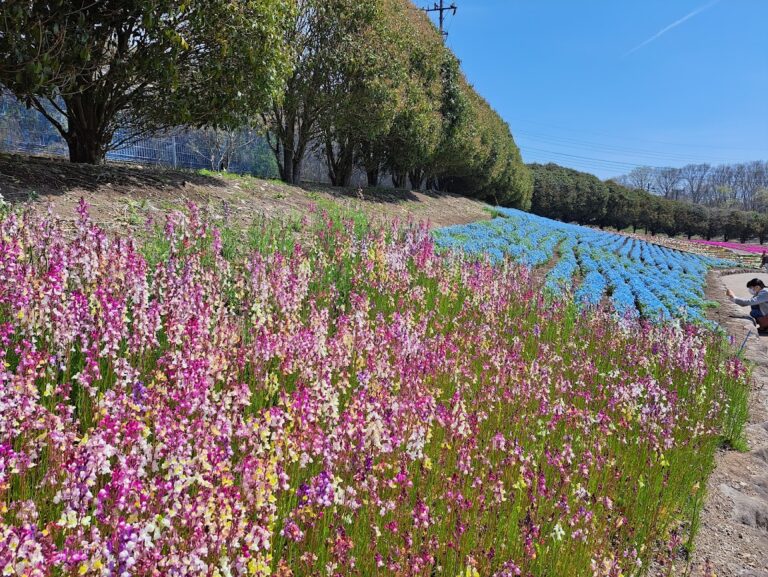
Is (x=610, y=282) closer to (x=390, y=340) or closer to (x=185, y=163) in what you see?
(x=390, y=340)

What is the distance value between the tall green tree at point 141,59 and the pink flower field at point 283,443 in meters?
3.50

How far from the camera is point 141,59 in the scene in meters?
9.05

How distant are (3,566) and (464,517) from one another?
2427mm

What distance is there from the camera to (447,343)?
5633 millimetres

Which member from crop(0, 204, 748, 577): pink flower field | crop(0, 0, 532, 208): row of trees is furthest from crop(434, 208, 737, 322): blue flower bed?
crop(0, 0, 532, 208): row of trees

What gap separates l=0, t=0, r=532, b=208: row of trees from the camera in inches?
309

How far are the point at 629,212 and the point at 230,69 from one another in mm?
83149

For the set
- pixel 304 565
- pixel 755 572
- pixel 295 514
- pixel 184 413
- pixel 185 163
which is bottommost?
pixel 755 572

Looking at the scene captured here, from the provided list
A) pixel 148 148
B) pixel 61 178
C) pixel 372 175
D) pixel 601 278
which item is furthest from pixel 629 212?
pixel 61 178

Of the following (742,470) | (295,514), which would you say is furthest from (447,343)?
(742,470)

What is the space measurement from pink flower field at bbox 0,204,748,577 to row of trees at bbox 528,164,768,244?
76.7m

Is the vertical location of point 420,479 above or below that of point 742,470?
above

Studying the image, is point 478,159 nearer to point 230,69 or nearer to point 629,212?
point 230,69

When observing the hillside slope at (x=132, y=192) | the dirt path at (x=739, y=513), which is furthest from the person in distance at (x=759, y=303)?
the hillside slope at (x=132, y=192)
